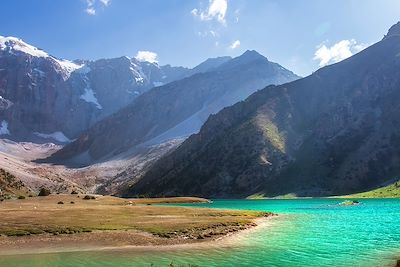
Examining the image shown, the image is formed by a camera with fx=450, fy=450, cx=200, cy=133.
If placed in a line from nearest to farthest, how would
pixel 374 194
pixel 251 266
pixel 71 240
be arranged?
pixel 251 266 < pixel 71 240 < pixel 374 194

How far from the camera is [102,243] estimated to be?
49312 mm

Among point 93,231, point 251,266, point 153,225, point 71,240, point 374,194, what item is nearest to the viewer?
point 251,266

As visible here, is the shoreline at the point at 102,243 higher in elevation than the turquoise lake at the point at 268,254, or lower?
higher

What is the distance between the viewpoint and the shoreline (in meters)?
45.7

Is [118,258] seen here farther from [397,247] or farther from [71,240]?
[397,247]

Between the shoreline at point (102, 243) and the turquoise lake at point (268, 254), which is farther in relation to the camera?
the shoreline at point (102, 243)

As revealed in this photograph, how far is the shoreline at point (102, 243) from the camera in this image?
45.7 meters

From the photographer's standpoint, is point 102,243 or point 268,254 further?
point 102,243

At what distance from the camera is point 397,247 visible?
44.5 meters

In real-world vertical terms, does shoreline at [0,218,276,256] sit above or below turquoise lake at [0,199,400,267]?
above

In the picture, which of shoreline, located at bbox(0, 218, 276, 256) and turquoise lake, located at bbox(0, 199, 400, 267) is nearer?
turquoise lake, located at bbox(0, 199, 400, 267)

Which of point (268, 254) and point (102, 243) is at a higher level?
point (102, 243)

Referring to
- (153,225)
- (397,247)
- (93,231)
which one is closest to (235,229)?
(153,225)

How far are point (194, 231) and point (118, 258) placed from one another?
1751 centimetres
